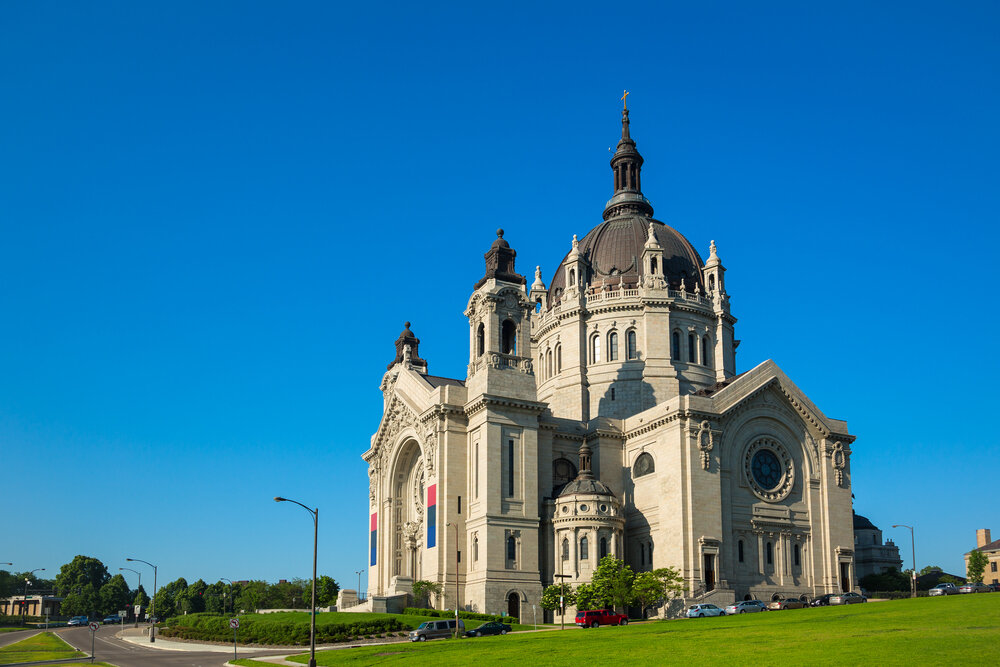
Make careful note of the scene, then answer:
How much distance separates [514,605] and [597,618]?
12.5 meters

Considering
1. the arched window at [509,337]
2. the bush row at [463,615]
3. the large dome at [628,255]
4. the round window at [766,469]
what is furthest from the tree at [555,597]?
the large dome at [628,255]

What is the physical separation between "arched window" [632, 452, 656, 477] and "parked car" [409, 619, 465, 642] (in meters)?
26.6

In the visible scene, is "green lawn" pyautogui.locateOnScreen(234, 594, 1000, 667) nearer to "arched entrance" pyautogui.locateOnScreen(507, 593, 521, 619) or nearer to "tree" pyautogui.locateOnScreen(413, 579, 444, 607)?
"arched entrance" pyautogui.locateOnScreen(507, 593, 521, 619)

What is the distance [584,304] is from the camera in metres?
92.7

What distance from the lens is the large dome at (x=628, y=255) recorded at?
311 ft

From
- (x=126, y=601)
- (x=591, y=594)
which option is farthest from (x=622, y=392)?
(x=126, y=601)

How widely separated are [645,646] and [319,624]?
2780 cm

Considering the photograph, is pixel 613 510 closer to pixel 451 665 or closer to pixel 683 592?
pixel 683 592

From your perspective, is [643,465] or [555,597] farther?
[643,465]

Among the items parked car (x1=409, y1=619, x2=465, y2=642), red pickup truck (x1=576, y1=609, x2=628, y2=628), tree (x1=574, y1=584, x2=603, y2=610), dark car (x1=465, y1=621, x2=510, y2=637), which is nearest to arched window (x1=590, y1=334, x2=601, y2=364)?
tree (x1=574, y1=584, x2=603, y2=610)

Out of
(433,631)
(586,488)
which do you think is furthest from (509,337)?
(433,631)

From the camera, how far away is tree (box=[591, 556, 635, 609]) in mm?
64812

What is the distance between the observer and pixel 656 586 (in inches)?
2625

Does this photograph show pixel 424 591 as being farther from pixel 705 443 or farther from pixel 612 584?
pixel 705 443
